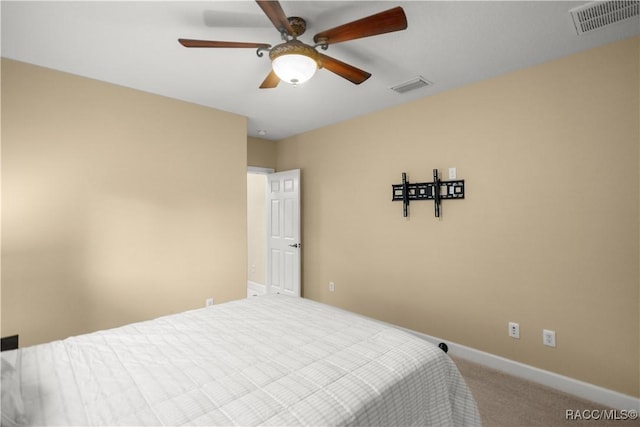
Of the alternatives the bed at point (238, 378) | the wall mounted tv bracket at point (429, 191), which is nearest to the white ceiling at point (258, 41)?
the wall mounted tv bracket at point (429, 191)

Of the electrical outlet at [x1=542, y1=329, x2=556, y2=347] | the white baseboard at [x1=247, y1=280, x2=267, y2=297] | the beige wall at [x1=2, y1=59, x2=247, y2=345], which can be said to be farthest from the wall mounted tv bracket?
the white baseboard at [x1=247, y1=280, x2=267, y2=297]

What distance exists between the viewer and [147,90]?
2977 mm

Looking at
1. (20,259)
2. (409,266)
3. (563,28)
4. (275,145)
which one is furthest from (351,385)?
(275,145)

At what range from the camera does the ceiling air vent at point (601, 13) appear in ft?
5.78

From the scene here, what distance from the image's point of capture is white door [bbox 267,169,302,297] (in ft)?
14.6

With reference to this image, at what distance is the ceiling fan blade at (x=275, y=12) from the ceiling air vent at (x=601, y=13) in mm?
1699

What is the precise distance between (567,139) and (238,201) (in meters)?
3.18

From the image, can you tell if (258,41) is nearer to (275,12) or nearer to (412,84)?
(275,12)

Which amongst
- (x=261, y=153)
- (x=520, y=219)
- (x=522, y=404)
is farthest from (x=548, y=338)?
(x=261, y=153)

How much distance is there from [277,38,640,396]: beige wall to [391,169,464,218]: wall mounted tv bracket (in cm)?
7

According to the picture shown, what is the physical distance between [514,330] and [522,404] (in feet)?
1.98

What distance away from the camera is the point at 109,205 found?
2.82 meters

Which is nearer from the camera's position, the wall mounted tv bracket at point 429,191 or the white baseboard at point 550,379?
the white baseboard at point 550,379

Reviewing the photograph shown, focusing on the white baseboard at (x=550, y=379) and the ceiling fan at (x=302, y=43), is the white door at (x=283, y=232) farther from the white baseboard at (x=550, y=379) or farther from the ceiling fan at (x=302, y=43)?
the ceiling fan at (x=302, y=43)
